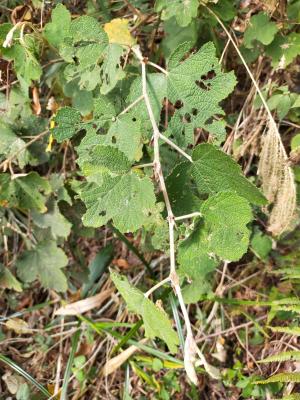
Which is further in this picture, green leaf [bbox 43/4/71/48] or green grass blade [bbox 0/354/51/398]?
green grass blade [bbox 0/354/51/398]

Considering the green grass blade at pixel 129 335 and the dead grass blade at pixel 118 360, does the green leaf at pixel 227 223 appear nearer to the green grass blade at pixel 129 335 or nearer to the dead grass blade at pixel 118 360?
the green grass blade at pixel 129 335

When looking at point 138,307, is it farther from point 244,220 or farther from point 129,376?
point 129,376

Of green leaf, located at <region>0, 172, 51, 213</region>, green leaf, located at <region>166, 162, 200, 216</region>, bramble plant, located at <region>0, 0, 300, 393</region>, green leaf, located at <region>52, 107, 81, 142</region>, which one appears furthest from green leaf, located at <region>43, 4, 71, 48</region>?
green leaf, located at <region>166, 162, 200, 216</region>

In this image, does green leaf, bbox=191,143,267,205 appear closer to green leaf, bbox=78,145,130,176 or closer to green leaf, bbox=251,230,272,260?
green leaf, bbox=78,145,130,176

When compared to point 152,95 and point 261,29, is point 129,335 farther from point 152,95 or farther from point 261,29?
point 261,29

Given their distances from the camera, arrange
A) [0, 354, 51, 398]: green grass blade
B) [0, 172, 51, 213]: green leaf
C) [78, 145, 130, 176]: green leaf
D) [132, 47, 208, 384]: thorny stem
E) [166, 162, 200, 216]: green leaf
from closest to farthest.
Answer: [132, 47, 208, 384]: thorny stem → [78, 145, 130, 176]: green leaf → [166, 162, 200, 216]: green leaf → [0, 172, 51, 213]: green leaf → [0, 354, 51, 398]: green grass blade

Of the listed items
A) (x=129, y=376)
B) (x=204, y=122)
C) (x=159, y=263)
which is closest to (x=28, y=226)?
(x=159, y=263)

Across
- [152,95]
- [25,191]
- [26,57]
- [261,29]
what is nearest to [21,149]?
[25,191]
